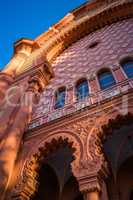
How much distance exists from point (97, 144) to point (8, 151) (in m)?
2.38

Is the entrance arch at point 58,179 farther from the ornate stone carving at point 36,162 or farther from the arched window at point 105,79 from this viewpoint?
the arched window at point 105,79

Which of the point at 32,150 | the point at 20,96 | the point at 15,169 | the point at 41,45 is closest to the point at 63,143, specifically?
the point at 32,150

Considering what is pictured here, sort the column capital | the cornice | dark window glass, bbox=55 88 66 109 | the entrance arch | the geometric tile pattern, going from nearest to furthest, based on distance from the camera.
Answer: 1. the column capital
2. the entrance arch
3. dark window glass, bbox=55 88 66 109
4. the geometric tile pattern
5. the cornice

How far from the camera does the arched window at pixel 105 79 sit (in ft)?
25.9

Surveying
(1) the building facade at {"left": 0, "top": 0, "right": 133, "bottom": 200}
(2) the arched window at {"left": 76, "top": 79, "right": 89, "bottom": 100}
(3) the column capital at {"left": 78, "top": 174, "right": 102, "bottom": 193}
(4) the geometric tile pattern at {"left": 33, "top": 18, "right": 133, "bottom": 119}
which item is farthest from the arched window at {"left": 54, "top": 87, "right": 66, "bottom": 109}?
(3) the column capital at {"left": 78, "top": 174, "right": 102, "bottom": 193}

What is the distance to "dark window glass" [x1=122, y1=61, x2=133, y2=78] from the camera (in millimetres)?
7817

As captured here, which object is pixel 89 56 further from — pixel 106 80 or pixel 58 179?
pixel 58 179

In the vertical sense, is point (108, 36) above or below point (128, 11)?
below

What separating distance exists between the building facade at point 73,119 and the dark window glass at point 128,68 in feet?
0.11

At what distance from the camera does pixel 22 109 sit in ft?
25.6

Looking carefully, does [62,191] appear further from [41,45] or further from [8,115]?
[41,45]

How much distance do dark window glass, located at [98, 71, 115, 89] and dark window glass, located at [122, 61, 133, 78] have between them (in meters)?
0.53

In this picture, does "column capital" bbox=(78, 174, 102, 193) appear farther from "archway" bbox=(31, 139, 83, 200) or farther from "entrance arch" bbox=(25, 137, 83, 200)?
"archway" bbox=(31, 139, 83, 200)

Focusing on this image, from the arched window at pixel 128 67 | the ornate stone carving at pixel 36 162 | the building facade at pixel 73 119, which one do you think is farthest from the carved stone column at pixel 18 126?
the arched window at pixel 128 67
